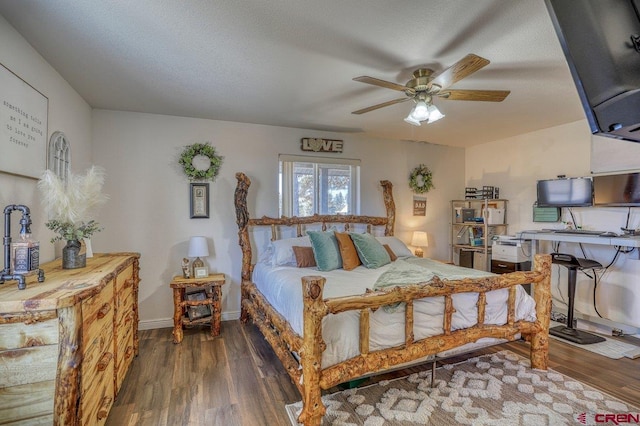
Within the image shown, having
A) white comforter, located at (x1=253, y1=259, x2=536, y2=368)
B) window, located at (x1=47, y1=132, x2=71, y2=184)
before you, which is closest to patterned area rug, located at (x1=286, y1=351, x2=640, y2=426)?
white comforter, located at (x1=253, y1=259, x2=536, y2=368)

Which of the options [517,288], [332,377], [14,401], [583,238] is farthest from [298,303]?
[583,238]

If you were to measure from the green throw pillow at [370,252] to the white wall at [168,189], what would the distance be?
4.06ft

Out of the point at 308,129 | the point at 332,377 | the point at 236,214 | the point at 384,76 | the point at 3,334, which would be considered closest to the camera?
the point at 3,334

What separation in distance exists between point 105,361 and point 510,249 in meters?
4.39

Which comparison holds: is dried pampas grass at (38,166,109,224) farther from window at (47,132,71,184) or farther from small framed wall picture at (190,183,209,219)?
small framed wall picture at (190,183,209,219)

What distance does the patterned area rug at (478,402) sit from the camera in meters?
2.01

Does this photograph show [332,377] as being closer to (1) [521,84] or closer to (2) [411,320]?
(2) [411,320]

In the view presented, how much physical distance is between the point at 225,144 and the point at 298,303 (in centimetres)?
245

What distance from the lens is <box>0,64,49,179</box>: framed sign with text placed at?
71.9 inches

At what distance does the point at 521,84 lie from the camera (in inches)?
107

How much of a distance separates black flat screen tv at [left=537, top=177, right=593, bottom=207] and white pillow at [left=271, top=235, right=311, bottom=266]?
119 inches

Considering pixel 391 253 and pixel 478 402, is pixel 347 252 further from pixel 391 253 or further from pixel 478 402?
pixel 478 402

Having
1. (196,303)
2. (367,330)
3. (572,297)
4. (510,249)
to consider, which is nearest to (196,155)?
(196,303)

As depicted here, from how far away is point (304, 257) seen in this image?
11.2ft
